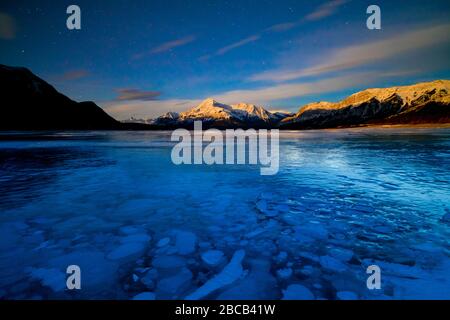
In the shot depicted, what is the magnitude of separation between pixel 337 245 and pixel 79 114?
204m

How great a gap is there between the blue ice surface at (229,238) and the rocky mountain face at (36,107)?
460 ft

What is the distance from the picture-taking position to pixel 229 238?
4.27m

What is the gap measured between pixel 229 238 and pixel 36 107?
611ft

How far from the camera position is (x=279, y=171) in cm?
1002

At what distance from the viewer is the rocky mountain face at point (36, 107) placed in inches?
5119

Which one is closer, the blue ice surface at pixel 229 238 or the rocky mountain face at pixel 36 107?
the blue ice surface at pixel 229 238
